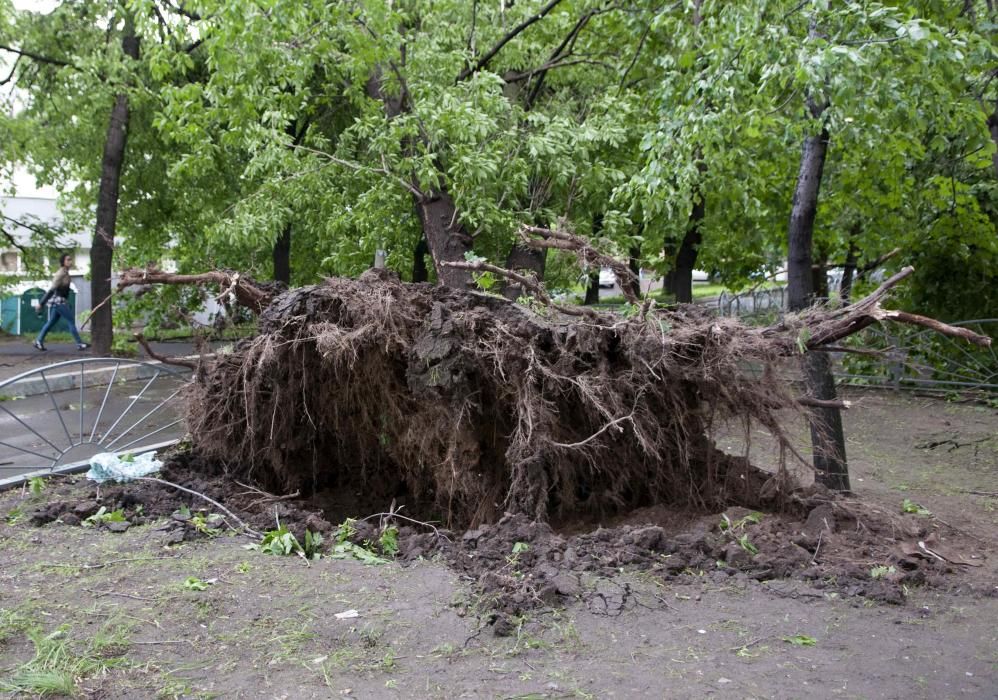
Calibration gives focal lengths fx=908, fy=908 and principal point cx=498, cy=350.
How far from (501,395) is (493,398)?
21 cm

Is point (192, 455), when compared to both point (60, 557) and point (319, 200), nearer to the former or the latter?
point (60, 557)

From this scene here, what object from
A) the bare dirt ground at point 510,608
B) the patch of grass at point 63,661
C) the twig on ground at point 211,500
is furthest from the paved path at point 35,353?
the patch of grass at point 63,661

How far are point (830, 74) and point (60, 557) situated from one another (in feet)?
19.1

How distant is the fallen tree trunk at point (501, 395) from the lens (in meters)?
6.04

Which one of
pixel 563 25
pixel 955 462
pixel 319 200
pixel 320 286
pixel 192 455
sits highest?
pixel 563 25

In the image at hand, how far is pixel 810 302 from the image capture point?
6.95 m

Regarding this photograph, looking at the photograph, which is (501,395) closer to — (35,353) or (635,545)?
(635,545)

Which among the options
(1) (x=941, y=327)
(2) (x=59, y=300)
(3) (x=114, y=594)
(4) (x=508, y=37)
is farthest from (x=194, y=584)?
(2) (x=59, y=300)

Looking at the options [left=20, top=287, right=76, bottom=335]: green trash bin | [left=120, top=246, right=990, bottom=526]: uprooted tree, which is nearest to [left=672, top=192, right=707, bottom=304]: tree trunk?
[left=120, top=246, right=990, bottom=526]: uprooted tree

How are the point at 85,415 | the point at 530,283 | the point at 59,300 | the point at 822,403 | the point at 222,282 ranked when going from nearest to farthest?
the point at 822,403 → the point at 530,283 → the point at 222,282 → the point at 85,415 → the point at 59,300

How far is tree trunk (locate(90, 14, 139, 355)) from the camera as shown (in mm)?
15578

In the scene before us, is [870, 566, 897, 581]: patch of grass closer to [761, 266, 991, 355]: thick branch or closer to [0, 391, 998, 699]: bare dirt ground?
[0, 391, 998, 699]: bare dirt ground

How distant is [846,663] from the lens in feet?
13.3

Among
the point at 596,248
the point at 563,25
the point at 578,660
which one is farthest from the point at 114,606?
the point at 563,25
